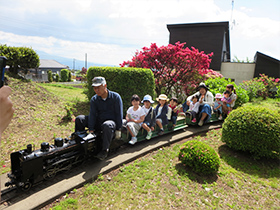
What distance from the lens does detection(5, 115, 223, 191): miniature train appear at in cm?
279

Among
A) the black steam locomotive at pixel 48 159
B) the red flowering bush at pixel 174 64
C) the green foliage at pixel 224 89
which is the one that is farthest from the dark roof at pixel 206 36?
the black steam locomotive at pixel 48 159

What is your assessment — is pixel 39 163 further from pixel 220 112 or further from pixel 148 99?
pixel 220 112

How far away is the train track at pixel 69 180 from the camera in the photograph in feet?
8.66

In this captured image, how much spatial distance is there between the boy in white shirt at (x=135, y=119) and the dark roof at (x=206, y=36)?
1496cm

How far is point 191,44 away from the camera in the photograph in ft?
57.0

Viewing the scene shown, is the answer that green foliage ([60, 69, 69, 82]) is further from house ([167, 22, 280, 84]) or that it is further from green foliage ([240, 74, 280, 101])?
Answer: green foliage ([240, 74, 280, 101])

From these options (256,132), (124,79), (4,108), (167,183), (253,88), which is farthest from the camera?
(253,88)

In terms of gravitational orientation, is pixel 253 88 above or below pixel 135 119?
above

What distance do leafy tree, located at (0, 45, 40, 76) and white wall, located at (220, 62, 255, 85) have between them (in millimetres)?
16155

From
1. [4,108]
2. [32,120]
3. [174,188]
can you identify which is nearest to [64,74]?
[32,120]

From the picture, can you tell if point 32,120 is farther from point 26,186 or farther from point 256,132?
point 256,132

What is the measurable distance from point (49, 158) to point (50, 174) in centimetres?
31

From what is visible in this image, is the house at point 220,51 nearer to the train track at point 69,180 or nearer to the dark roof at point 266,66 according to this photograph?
the dark roof at point 266,66

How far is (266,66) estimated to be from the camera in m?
16.2
